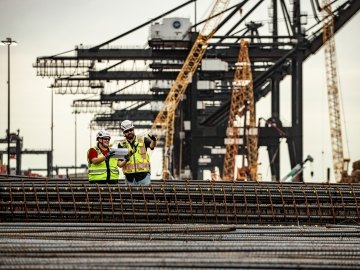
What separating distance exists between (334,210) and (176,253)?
6.06 meters

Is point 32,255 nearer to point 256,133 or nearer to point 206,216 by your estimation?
point 206,216

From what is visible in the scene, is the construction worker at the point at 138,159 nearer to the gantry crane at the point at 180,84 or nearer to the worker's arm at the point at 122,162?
the worker's arm at the point at 122,162

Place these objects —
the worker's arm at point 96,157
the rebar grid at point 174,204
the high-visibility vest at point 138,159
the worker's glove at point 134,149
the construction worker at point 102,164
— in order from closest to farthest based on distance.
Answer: the rebar grid at point 174,204 < the worker's arm at point 96,157 < the construction worker at point 102,164 < the worker's glove at point 134,149 < the high-visibility vest at point 138,159

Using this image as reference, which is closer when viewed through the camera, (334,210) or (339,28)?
(334,210)

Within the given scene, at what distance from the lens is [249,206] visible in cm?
1297

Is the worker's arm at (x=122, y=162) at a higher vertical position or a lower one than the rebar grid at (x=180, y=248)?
higher

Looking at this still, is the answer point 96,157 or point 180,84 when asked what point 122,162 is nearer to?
point 96,157

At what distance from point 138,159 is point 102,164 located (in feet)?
3.06

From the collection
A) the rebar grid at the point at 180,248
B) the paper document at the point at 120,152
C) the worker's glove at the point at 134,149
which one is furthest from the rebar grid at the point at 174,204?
the worker's glove at the point at 134,149

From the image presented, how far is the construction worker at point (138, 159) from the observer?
1630cm

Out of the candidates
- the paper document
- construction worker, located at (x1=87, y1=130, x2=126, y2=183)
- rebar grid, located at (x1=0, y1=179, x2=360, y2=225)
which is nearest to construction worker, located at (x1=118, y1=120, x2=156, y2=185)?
construction worker, located at (x1=87, y1=130, x2=126, y2=183)

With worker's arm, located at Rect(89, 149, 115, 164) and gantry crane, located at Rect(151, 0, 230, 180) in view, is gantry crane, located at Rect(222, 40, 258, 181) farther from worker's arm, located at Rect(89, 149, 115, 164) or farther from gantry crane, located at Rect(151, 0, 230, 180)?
worker's arm, located at Rect(89, 149, 115, 164)

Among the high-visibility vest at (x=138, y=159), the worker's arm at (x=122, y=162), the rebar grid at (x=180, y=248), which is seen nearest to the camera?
the rebar grid at (x=180, y=248)

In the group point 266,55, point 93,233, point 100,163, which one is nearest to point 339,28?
point 266,55
